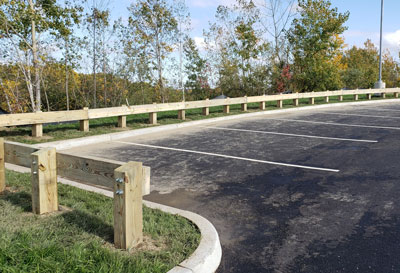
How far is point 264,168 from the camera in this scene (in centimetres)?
673

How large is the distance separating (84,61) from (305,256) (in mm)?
13324

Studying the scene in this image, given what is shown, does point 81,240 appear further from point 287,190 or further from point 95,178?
point 287,190

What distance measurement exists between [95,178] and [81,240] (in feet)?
2.12

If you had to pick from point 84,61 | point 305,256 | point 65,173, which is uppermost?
point 84,61

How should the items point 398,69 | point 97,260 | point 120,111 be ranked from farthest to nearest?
point 398,69 → point 120,111 → point 97,260

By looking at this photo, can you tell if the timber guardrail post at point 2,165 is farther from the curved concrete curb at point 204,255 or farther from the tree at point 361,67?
the tree at point 361,67

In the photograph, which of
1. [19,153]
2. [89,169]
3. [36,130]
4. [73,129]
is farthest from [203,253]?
[73,129]

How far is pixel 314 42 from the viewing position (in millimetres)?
24906

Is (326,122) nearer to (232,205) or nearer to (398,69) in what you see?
(232,205)

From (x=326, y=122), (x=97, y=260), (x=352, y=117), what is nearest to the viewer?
(x=97, y=260)

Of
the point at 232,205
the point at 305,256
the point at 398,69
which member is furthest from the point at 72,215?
the point at 398,69

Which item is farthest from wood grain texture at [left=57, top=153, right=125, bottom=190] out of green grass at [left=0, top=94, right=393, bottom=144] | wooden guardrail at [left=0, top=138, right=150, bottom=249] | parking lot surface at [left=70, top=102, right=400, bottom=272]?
green grass at [left=0, top=94, right=393, bottom=144]

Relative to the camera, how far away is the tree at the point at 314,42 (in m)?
24.9

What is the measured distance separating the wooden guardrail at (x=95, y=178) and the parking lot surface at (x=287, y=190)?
935 mm
